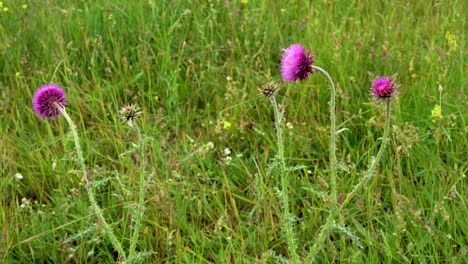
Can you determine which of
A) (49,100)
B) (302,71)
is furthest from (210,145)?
(302,71)

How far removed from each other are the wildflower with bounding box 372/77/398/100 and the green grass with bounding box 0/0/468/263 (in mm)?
491

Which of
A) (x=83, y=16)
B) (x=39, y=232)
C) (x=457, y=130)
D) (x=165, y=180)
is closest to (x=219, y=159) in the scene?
(x=165, y=180)

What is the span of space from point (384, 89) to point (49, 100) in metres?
1.01

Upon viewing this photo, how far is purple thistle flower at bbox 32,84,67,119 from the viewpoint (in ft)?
6.19

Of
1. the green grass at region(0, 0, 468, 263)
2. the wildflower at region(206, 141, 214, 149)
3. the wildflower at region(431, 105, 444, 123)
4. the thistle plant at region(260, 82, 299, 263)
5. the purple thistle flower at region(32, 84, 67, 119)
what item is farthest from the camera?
the wildflower at region(206, 141, 214, 149)

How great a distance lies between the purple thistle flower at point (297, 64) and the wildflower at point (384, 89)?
0.19m

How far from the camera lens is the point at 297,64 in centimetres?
169

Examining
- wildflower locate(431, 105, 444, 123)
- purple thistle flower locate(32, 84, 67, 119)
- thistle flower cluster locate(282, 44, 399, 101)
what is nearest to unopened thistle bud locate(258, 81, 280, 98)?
thistle flower cluster locate(282, 44, 399, 101)

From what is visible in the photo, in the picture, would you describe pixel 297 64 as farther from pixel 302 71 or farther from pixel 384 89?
pixel 384 89

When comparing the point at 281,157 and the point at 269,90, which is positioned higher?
the point at 269,90

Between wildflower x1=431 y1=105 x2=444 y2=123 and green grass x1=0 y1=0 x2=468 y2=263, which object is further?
wildflower x1=431 y1=105 x2=444 y2=123

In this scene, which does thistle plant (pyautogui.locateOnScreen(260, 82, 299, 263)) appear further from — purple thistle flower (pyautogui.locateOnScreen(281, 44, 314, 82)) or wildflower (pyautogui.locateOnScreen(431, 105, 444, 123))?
wildflower (pyautogui.locateOnScreen(431, 105, 444, 123))

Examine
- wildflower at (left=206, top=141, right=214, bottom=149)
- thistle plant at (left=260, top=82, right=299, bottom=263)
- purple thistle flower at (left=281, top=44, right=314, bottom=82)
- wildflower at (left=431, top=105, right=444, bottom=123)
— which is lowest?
wildflower at (left=206, top=141, right=214, bottom=149)

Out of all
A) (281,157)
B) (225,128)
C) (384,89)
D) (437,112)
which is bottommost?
(225,128)
